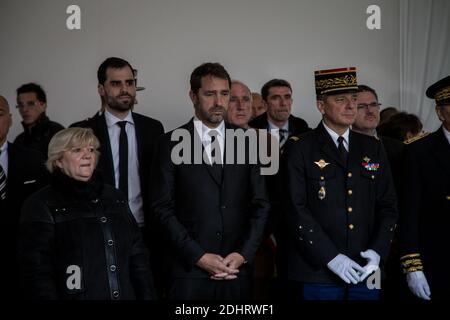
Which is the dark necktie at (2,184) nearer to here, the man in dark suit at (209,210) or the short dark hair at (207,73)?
the man in dark suit at (209,210)

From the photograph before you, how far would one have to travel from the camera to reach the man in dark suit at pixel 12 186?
141 inches

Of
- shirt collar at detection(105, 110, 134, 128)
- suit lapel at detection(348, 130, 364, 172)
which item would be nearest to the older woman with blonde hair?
shirt collar at detection(105, 110, 134, 128)

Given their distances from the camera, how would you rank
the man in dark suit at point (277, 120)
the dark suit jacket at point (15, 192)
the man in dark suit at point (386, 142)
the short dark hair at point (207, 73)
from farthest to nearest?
the man in dark suit at point (277, 120) → the man in dark suit at point (386, 142) → the short dark hair at point (207, 73) → the dark suit jacket at point (15, 192)

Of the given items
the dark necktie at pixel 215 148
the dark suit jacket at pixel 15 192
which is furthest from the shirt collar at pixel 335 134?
the dark suit jacket at pixel 15 192

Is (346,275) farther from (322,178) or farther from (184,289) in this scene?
(184,289)

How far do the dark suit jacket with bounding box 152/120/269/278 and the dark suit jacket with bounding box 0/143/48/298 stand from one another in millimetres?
642

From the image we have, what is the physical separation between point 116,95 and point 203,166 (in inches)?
31.0

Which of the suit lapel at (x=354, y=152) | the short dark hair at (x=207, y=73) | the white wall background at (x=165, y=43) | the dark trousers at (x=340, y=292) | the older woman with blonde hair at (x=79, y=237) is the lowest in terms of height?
the dark trousers at (x=340, y=292)

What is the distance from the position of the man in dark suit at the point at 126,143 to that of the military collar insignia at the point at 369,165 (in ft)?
3.59

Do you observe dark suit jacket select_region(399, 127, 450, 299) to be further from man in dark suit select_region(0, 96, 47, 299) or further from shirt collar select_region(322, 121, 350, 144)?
man in dark suit select_region(0, 96, 47, 299)

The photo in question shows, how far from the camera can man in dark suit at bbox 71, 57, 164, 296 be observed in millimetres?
4023

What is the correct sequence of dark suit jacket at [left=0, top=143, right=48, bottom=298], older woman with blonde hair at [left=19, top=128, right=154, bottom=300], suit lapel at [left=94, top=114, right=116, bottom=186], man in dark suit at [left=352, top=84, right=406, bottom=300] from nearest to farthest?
older woman with blonde hair at [left=19, top=128, right=154, bottom=300], dark suit jacket at [left=0, top=143, right=48, bottom=298], suit lapel at [left=94, top=114, right=116, bottom=186], man in dark suit at [left=352, top=84, right=406, bottom=300]
